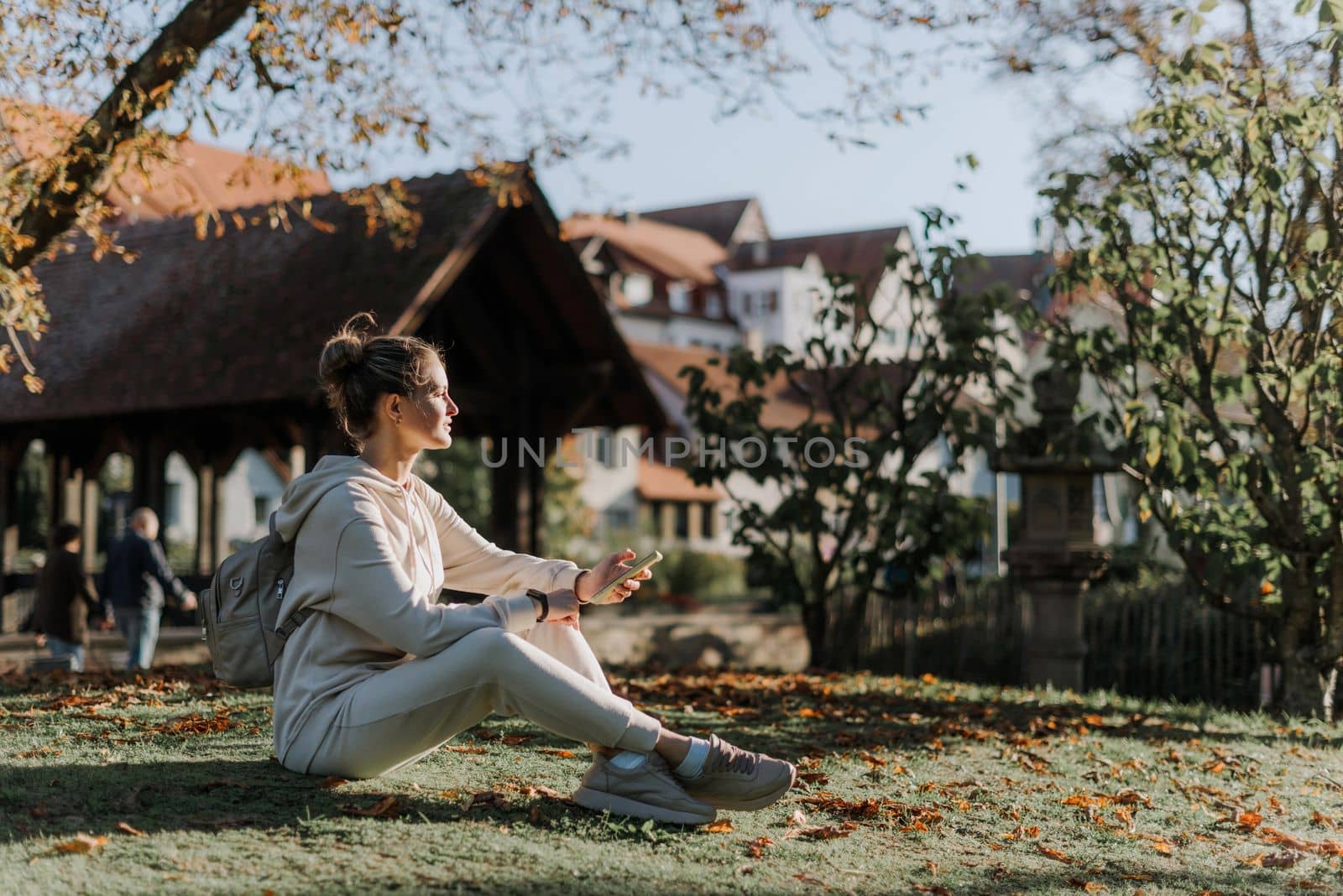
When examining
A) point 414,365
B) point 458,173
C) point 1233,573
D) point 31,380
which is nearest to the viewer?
point 414,365

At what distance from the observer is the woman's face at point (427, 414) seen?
4.44m

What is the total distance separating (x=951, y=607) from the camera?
1627cm

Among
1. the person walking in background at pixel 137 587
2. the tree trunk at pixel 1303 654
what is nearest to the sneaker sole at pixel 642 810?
the tree trunk at pixel 1303 654

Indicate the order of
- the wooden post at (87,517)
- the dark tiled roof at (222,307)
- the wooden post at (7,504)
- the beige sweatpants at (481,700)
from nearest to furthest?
the beige sweatpants at (481,700) < the dark tiled roof at (222,307) < the wooden post at (7,504) < the wooden post at (87,517)

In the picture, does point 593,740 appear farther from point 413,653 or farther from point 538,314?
point 538,314

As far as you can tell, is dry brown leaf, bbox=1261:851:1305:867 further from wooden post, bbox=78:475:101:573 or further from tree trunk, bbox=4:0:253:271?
wooden post, bbox=78:475:101:573

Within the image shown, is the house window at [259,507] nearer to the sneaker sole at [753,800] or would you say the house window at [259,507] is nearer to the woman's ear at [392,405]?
the woman's ear at [392,405]

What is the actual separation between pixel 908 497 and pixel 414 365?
9167 millimetres

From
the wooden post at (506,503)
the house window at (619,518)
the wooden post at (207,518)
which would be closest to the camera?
the wooden post at (506,503)

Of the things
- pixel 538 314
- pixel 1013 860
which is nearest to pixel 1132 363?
pixel 1013 860

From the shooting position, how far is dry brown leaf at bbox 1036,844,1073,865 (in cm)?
475

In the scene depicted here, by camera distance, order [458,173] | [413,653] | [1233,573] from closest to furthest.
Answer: [413,653] < [1233,573] < [458,173]

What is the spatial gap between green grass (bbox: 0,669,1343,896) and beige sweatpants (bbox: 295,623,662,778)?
0.26 metres

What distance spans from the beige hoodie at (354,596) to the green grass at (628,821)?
411 mm
